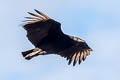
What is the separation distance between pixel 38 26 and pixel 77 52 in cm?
213

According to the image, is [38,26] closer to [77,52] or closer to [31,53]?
[31,53]

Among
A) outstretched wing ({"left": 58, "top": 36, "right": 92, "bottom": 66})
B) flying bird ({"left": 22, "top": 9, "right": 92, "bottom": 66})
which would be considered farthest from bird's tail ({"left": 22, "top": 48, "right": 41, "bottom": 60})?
outstretched wing ({"left": 58, "top": 36, "right": 92, "bottom": 66})

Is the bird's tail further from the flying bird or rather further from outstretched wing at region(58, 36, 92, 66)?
outstretched wing at region(58, 36, 92, 66)

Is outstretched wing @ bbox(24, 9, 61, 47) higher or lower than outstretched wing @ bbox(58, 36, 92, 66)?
higher

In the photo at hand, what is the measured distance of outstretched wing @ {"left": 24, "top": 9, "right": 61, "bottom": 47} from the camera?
1947cm

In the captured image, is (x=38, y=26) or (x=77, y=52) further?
(x=77, y=52)

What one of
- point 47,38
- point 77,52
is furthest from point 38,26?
point 77,52

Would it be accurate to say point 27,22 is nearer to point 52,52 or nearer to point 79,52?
point 52,52

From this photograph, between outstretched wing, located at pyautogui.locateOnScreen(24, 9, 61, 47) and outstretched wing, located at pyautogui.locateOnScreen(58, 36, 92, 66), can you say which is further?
outstretched wing, located at pyautogui.locateOnScreen(58, 36, 92, 66)

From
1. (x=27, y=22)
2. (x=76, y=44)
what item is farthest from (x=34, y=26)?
(x=76, y=44)

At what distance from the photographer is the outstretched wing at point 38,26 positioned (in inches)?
766

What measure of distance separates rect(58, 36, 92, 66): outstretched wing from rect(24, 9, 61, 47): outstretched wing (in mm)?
1049

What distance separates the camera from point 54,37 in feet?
66.7

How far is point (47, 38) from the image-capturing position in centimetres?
2038
